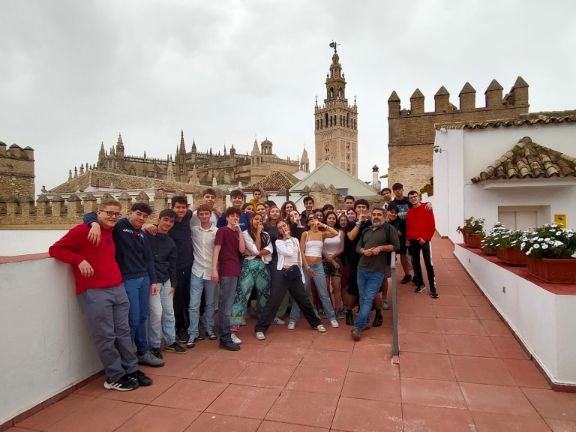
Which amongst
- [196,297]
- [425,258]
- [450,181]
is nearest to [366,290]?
[425,258]

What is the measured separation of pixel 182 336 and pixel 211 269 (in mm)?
994

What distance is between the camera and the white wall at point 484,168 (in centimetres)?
841

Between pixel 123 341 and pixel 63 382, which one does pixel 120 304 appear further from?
pixel 63 382

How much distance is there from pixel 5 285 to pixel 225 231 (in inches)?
94.6

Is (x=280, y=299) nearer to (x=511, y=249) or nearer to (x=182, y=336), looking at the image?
(x=182, y=336)

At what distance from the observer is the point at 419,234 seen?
6.62 m

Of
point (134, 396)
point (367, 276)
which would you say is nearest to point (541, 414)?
point (367, 276)

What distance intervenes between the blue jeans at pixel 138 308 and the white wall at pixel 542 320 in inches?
165

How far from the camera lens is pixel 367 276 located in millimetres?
5207

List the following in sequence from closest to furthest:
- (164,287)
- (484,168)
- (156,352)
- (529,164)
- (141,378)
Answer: (141,378) → (156,352) → (164,287) → (529,164) → (484,168)

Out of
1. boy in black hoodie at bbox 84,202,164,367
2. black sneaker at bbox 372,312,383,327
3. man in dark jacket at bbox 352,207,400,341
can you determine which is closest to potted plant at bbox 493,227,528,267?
man in dark jacket at bbox 352,207,400,341

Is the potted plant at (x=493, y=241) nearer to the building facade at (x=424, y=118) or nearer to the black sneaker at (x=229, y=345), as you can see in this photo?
the black sneaker at (x=229, y=345)

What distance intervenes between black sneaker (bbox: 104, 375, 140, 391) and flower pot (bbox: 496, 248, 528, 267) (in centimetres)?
487

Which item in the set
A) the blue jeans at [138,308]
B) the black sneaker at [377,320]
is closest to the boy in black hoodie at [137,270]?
the blue jeans at [138,308]
